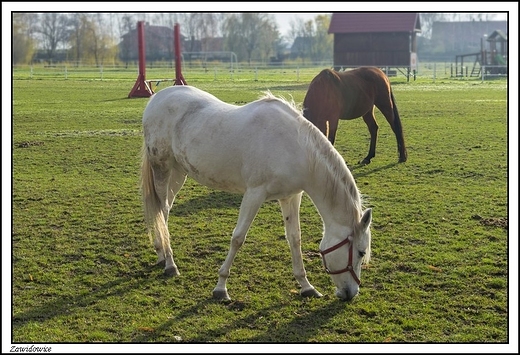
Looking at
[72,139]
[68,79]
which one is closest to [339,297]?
[72,139]

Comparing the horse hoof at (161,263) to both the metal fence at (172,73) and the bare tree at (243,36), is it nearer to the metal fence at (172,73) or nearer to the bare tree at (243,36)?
the metal fence at (172,73)

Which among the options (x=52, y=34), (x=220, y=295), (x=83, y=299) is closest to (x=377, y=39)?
Result: (x=52, y=34)

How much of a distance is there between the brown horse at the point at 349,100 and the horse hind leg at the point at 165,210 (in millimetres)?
3854

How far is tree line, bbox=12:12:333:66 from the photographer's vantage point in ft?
105

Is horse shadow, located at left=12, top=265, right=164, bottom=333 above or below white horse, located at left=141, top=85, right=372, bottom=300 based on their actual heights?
below

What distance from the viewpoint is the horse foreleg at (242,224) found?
15.0 feet

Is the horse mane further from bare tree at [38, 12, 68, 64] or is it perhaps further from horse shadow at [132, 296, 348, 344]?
bare tree at [38, 12, 68, 64]

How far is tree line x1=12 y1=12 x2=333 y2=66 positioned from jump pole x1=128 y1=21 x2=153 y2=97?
4583 millimetres

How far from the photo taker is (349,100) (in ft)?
34.3

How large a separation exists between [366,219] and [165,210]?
2215 mm

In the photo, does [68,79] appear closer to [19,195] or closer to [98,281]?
[19,195]

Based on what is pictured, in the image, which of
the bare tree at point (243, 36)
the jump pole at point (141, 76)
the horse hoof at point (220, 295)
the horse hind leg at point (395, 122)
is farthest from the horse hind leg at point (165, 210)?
the bare tree at point (243, 36)

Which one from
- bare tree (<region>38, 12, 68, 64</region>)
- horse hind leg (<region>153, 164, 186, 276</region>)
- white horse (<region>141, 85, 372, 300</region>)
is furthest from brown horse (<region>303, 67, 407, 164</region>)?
bare tree (<region>38, 12, 68, 64</region>)

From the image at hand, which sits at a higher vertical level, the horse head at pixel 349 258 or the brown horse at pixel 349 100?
the brown horse at pixel 349 100
